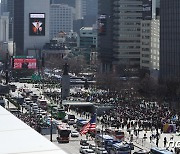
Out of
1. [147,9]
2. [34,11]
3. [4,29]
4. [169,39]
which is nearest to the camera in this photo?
[169,39]

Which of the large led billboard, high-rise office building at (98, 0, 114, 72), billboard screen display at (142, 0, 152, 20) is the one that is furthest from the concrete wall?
billboard screen display at (142, 0, 152, 20)

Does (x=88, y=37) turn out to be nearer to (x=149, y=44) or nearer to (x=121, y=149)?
(x=149, y=44)

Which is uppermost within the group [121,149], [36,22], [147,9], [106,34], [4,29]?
[147,9]

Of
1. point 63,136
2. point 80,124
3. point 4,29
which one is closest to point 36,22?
point 80,124

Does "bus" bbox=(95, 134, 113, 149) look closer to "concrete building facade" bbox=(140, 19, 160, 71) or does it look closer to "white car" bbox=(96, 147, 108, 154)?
"white car" bbox=(96, 147, 108, 154)

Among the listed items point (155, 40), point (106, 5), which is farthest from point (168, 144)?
point (106, 5)
